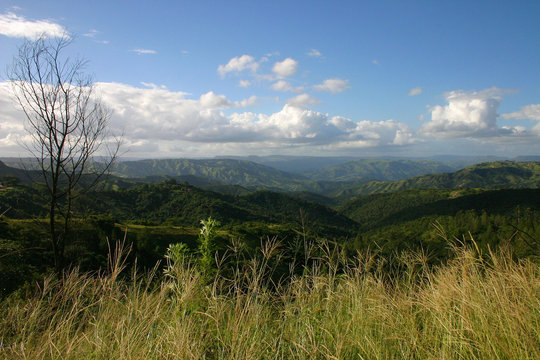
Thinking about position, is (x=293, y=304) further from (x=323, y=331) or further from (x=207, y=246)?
(x=207, y=246)

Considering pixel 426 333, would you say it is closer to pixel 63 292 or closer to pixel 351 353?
pixel 351 353

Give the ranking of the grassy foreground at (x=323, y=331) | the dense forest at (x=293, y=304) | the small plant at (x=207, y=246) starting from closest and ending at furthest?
the grassy foreground at (x=323, y=331) < the dense forest at (x=293, y=304) < the small plant at (x=207, y=246)

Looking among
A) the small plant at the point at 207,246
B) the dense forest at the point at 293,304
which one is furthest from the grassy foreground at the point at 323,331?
the small plant at the point at 207,246

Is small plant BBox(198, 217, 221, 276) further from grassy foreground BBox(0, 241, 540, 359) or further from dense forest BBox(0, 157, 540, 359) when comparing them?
grassy foreground BBox(0, 241, 540, 359)

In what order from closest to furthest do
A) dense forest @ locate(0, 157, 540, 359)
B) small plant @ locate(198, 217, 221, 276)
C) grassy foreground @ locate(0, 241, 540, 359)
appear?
grassy foreground @ locate(0, 241, 540, 359)
dense forest @ locate(0, 157, 540, 359)
small plant @ locate(198, 217, 221, 276)

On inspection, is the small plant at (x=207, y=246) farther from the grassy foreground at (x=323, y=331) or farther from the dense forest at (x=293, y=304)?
the grassy foreground at (x=323, y=331)

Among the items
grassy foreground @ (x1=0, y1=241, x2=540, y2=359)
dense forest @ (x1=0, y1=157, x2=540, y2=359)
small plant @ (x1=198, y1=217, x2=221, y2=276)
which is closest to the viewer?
grassy foreground @ (x1=0, y1=241, x2=540, y2=359)

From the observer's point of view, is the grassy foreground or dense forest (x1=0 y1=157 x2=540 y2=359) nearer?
the grassy foreground

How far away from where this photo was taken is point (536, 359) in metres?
1.76

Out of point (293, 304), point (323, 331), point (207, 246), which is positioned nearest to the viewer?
point (323, 331)

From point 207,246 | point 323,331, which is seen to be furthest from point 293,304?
point 207,246

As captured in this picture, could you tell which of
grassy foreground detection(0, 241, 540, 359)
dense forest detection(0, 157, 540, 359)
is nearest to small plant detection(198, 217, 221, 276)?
dense forest detection(0, 157, 540, 359)

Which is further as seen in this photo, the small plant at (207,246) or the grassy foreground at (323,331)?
the small plant at (207,246)

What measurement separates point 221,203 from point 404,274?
151m
